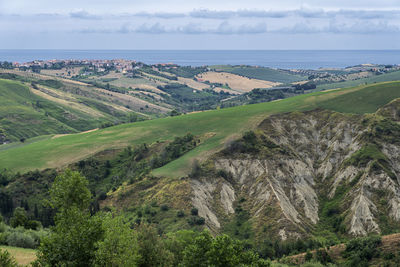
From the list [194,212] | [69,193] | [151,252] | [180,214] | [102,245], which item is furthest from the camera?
[194,212]

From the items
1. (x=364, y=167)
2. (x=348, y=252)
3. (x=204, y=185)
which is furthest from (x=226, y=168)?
(x=348, y=252)

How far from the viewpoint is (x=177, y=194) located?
9650cm

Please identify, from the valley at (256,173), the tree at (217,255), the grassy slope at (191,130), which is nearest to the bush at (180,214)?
the valley at (256,173)

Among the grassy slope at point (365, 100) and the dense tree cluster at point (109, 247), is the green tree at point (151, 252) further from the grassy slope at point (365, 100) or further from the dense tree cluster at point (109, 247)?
the grassy slope at point (365, 100)

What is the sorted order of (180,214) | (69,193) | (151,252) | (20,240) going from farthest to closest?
(180,214) < (20,240) < (69,193) < (151,252)

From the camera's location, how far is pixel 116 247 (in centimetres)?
4041

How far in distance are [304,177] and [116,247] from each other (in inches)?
2783

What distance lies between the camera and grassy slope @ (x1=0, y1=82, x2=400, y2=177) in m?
119

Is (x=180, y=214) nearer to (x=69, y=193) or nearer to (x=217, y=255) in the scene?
(x=69, y=193)

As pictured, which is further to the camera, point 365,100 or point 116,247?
point 365,100

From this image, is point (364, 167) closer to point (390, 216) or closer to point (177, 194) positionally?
point (390, 216)

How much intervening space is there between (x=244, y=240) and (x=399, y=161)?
41.2 m

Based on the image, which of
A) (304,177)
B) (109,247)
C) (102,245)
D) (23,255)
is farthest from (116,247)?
A: (304,177)

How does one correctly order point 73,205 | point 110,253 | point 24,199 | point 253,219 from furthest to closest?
point 24,199 → point 253,219 → point 73,205 → point 110,253
